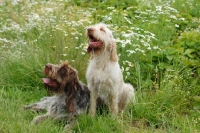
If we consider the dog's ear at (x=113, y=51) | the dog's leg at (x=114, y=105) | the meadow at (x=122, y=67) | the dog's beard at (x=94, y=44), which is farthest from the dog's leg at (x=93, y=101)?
the dog's beard at (x=94, y=44)

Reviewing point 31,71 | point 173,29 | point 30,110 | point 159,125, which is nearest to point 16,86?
point 31,71

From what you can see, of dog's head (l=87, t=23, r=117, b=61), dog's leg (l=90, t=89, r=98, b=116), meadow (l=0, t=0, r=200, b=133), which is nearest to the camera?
dog's head (l=87, t=23, r=117, b=61)

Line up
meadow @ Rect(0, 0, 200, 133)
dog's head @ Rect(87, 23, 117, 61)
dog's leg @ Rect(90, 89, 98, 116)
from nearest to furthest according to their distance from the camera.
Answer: dog's head @ Rect(87, 23, 117, 61) < meadow @ Rect(0, 0, 200, 133) < dog's leg @ Rect(90, 89, 98, 116)

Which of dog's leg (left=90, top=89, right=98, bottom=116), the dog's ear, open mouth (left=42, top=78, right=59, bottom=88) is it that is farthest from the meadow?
the dog's ear

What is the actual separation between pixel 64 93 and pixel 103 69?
2.23 feet

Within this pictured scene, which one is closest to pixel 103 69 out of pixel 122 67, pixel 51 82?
pixel 51 82

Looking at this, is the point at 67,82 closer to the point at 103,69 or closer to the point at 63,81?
the point at 63,81

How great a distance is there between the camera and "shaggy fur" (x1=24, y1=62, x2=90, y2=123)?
586 centimetres

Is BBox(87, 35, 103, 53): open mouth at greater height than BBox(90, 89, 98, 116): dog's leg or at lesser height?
greater

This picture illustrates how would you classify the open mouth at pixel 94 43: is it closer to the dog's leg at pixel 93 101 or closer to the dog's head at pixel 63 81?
the dog's head at pixel 63 81

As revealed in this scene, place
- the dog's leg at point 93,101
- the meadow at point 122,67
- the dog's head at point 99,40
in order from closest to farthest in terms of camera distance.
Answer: the dog's head at point 99,40 → the meadow at point 122,67 → the dog's leg at point 93,101

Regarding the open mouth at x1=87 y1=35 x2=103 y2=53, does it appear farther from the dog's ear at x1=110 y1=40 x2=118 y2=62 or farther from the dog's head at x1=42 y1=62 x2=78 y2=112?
the dog's head at x1=42 y1=62 x2=78 y2=112

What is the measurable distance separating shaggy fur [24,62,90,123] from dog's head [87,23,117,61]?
466 millimetres

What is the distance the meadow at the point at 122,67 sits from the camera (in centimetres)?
592
